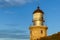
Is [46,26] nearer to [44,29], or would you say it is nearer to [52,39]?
[44,29]

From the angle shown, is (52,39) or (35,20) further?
(35,20)

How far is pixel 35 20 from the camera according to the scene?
35000 mm

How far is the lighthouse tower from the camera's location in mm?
34562

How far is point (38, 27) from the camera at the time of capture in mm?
34500

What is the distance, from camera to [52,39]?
24484 millimetres

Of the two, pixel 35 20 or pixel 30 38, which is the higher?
pixel 35 20

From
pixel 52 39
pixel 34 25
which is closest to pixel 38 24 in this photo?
pixel 34 25

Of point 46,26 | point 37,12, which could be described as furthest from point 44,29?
point 37,12

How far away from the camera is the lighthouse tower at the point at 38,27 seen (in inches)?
1361

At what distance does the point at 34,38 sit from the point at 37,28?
1653mm

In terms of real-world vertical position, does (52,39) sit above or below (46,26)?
below

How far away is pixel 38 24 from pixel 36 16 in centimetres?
136

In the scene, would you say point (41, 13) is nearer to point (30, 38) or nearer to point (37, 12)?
point (37, 12)

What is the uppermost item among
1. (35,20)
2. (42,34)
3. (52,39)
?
(35,20)
